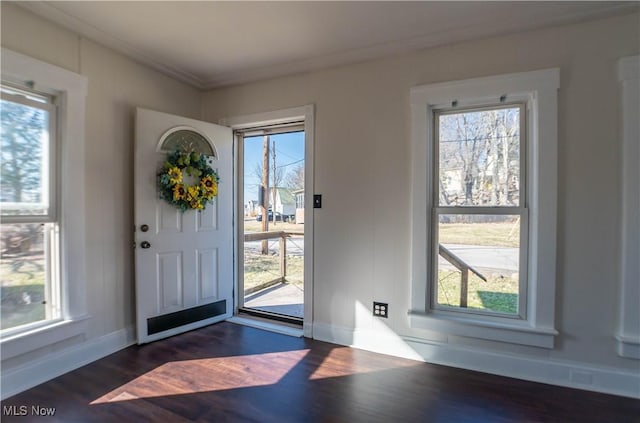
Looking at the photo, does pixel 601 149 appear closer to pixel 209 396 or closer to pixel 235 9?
pixel 235 9

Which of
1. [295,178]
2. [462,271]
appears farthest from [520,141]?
[295,178]

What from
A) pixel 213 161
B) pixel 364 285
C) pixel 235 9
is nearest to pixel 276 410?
pixel 364 285

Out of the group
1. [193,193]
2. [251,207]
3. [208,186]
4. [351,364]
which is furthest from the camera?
[251,207]

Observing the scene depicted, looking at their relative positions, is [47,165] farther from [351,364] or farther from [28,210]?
[351,364]

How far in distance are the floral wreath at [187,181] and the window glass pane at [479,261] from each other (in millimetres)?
2124

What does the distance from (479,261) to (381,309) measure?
872mm

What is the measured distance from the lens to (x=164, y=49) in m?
2.70

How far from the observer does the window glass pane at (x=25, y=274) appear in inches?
82.3

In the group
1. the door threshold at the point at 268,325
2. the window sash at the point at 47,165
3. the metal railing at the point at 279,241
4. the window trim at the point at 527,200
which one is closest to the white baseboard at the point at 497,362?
the window trim at the point at 527,200

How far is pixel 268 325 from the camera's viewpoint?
3215 mm

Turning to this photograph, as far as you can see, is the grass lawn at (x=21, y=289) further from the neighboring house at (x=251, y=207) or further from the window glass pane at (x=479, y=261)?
the window glass pane at (x=479, y=261)

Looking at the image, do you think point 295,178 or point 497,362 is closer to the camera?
point 497,362

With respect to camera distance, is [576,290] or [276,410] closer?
[276,410]

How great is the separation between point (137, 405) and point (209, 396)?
409 mm
